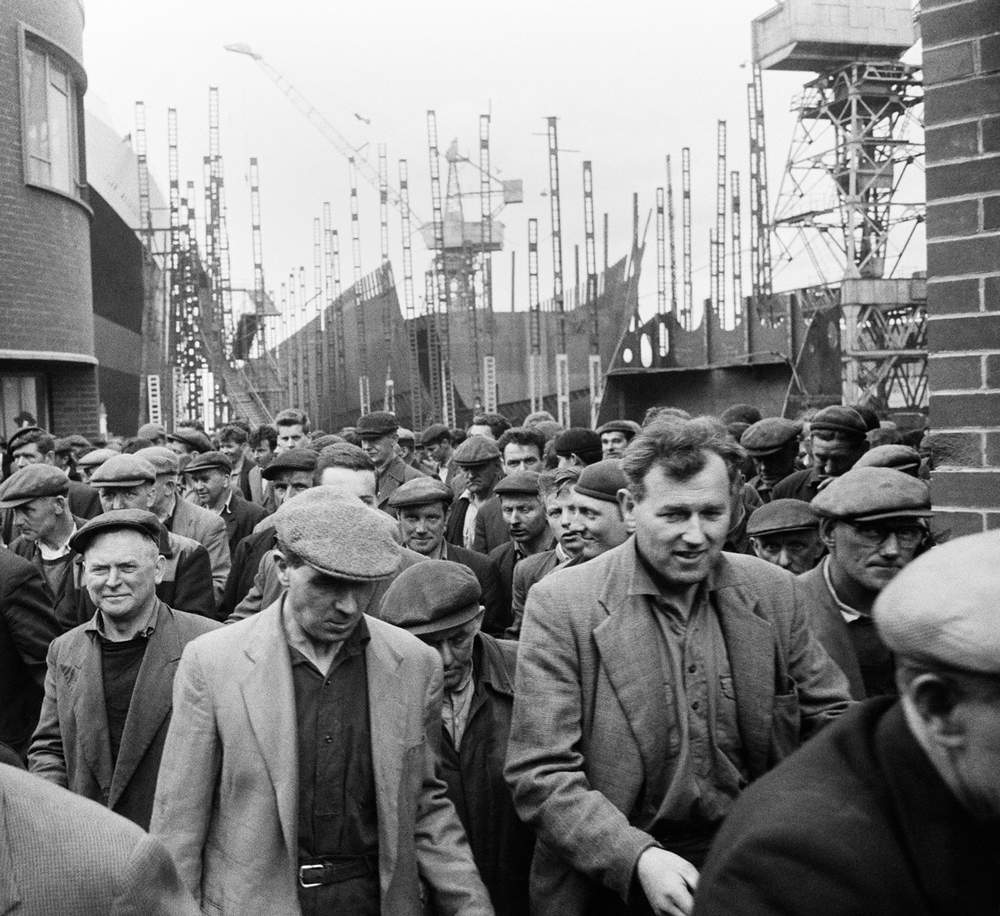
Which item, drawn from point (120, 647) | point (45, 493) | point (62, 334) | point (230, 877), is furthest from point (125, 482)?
point (62, 334)

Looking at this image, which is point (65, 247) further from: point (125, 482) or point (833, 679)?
point (833, 679)

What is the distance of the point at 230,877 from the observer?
10.8 ft

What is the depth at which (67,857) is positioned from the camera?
1.81 m

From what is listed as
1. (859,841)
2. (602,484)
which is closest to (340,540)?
(859,841)

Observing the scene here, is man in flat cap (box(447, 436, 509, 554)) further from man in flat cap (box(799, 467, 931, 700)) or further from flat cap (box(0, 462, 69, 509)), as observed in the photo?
man in flat cap (box(799, 467, 931, 700))

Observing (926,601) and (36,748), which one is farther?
(36,748)

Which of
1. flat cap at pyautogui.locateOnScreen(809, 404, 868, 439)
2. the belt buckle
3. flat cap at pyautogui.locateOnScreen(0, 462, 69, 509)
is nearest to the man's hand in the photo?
the belt buckle

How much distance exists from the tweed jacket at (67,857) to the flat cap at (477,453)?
6282 millimetres

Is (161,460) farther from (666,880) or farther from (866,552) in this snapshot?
(666,880)

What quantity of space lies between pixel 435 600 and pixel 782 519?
180cm

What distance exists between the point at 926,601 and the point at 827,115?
3702 cm

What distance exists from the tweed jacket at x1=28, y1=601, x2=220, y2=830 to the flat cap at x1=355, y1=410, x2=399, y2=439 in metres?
4.77

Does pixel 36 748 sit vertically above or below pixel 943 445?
below

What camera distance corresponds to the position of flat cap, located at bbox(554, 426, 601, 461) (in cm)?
748
